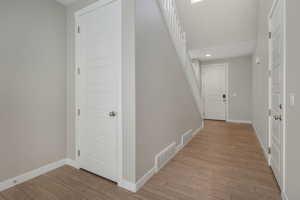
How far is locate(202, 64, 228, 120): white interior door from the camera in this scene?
19.4 feet

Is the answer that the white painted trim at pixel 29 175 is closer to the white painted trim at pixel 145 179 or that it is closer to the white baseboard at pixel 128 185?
the white baseboard at pixel 128 185

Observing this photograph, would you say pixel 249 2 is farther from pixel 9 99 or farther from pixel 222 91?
pixel 9 99

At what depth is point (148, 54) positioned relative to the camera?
1864 mm

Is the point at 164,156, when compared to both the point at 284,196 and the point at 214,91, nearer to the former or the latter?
the point at 284,196

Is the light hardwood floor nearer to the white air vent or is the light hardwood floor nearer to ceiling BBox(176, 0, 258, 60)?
the white air vent

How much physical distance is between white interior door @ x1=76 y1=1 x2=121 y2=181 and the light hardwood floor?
0.26m

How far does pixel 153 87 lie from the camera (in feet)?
6.52

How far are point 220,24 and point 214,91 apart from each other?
9.79 feet

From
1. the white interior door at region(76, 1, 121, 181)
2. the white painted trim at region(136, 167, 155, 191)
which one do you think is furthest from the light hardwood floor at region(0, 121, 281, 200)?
the white interior door at region(76, 1, 121, 181)
